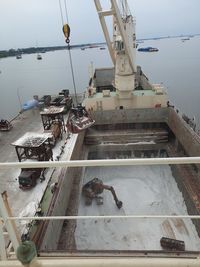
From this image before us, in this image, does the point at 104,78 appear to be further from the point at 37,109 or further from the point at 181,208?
the point at 181,208

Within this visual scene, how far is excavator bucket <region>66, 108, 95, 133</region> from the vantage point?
10781mm

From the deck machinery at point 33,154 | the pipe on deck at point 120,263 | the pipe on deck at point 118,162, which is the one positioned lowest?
the deck machinery at point 33,154

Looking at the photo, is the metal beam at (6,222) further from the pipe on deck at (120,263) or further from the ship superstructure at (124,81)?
the ship superstructure at (124,81)

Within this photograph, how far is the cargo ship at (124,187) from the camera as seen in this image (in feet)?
16.8

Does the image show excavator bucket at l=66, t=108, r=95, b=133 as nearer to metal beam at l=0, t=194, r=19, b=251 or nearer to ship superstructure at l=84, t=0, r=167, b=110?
ship superstructure at l=84, t=0, r=167, b=110

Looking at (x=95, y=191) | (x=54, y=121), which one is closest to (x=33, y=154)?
(x=95, y=191)

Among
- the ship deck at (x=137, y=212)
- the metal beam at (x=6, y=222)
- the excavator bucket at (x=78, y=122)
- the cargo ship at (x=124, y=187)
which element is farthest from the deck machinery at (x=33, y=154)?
the metal beam at (x=6, y=222)

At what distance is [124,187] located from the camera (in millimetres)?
10562

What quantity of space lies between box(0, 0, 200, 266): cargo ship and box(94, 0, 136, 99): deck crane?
53 mm

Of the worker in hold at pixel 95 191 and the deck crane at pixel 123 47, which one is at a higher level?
the deck crane at pixel 123 47

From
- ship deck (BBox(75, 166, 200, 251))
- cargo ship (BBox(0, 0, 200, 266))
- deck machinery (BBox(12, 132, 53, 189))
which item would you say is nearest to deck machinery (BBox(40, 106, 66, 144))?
cargo ship (BBox(0, 0, 200, 266))

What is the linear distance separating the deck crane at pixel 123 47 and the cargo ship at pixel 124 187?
2.1 inches

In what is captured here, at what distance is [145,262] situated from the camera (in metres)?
1.66

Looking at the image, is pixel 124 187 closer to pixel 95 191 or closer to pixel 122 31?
pixel 95 191
